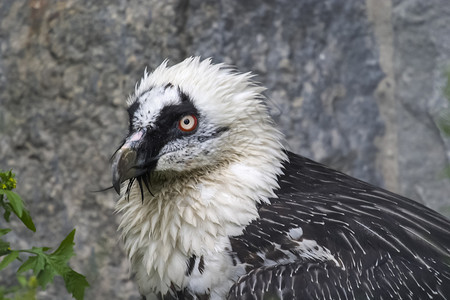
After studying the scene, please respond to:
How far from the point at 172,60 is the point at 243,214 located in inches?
78.1

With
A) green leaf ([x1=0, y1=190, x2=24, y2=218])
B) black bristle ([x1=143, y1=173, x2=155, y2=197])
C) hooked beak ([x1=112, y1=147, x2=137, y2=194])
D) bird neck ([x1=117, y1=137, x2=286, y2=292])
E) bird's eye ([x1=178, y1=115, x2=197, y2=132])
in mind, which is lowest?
bird neck ([x1=117, y1=137, x2=286, y2=292])

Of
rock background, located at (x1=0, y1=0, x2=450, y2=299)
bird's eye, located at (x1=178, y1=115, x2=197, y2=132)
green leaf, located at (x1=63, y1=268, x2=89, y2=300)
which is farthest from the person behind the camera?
rock background, located at (x1=0, y1=0, x2=450, y2=299)

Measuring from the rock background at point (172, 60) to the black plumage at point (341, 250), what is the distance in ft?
5.37

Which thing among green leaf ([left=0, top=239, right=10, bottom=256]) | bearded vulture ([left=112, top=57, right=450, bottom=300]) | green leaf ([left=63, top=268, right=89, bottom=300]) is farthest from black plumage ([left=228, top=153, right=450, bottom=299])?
green leaf ([left=0, top=239, right=10, bottom=256])

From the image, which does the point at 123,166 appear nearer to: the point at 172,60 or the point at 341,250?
the point at 341,250

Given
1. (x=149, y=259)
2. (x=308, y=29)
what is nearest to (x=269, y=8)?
(x=308, y=29)

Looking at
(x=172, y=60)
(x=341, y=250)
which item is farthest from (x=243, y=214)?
(x=172, y=60)

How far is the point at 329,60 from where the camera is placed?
18.0ft

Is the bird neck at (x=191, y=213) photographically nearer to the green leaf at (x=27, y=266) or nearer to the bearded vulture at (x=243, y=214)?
the bearded vulture at (x=243, y=214)

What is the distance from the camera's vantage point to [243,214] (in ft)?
11.9

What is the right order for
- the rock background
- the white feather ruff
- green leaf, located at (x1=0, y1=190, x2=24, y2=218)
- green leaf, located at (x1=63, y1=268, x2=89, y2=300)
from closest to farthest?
green leaf, located at (x1=0, y1=190, x2=24, y2=218), green leaf, located at (x1=63, y1=268, x2=89, y2=300), the white feather ruff, the rock background

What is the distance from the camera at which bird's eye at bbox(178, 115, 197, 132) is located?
12.3ft

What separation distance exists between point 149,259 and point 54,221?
1943 millimetres

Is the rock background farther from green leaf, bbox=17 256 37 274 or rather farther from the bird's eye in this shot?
green leaf, bbox=17 256 37 274
